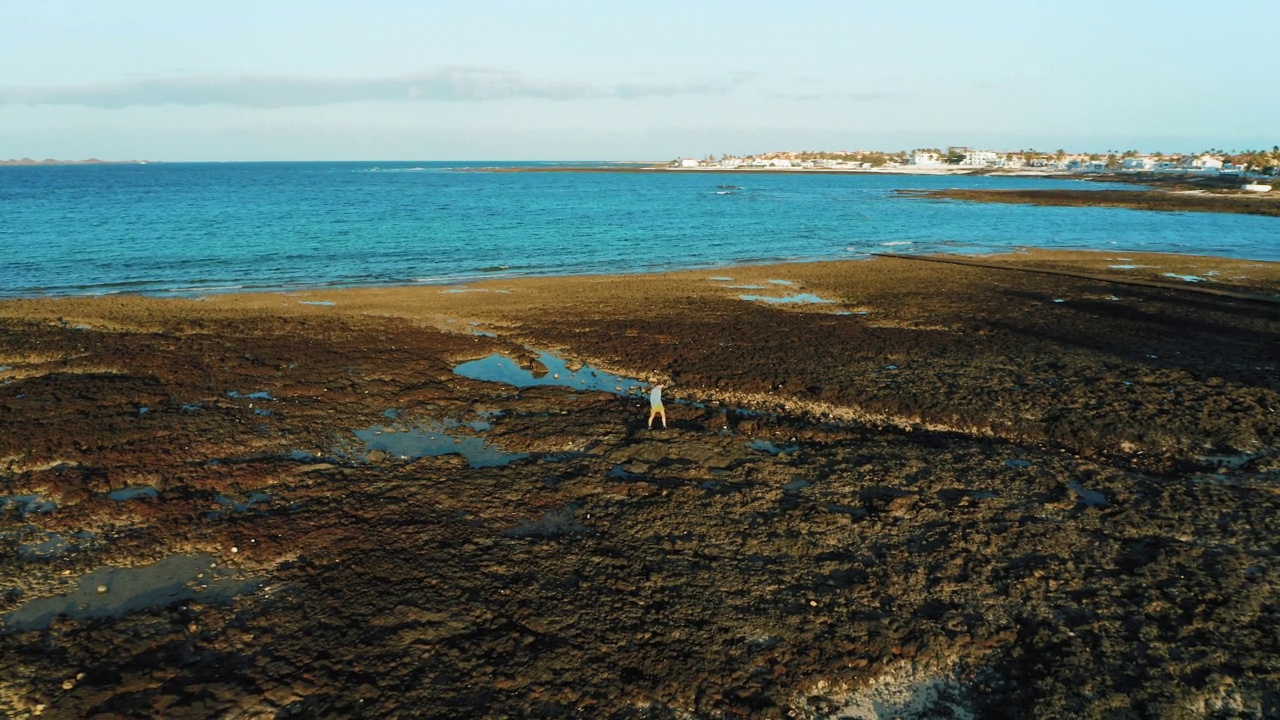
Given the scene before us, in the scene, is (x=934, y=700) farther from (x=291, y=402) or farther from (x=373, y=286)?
(x=373, y=286)

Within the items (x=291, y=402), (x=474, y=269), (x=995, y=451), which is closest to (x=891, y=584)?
(x=995, y=451)

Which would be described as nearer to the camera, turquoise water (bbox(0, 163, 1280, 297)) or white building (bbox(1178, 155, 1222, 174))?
turquoise water (bbox(0, 163, 1280, 297))

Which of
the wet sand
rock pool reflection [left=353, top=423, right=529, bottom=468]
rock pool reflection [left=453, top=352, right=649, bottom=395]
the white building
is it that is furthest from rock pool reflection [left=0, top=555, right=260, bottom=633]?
the white building

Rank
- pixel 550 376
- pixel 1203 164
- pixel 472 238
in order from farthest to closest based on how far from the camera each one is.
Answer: pixel 1203 164 → pixel 472 238 → pixel 550 376

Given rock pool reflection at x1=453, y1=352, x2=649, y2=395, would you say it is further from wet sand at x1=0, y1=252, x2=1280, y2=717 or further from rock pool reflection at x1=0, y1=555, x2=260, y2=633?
rock pool reflection at x1=0, y1=555, x2=260, y2=633

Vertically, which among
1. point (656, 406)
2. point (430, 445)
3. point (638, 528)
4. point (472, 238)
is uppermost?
point (472, 238)

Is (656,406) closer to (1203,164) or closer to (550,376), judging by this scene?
(550,376)

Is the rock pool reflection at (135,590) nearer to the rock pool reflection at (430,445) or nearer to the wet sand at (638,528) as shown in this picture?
the wet sand at (638,528)

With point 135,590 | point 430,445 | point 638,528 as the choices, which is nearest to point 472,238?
point 430,445

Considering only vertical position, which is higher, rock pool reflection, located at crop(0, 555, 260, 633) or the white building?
the white building
